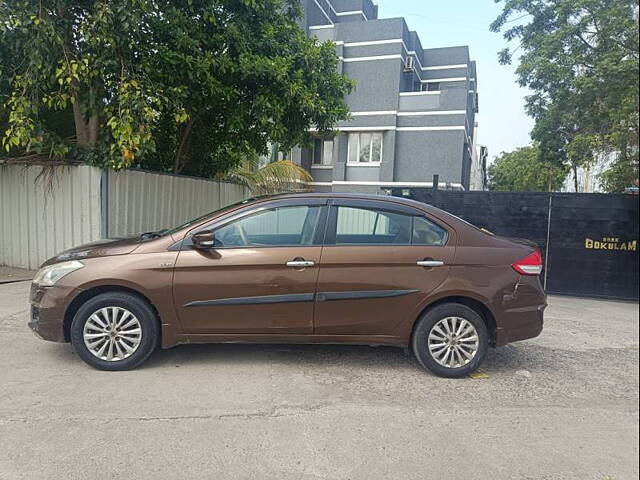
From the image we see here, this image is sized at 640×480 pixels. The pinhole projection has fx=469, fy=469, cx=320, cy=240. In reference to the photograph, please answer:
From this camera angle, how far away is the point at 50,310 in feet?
13.8

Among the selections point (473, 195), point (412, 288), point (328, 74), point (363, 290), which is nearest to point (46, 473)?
point (363, 290)

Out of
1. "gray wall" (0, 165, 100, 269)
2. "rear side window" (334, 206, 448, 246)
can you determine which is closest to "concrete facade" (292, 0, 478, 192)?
"gray wall" (0, 165, 100, 269)

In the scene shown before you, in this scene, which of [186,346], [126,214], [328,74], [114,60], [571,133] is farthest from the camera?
[571,133]

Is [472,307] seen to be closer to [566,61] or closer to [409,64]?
[566,61]

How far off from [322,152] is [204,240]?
66.7ft

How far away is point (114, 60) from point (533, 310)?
273 inches

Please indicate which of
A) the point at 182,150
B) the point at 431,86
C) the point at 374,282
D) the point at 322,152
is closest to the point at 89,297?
the point at 374,282

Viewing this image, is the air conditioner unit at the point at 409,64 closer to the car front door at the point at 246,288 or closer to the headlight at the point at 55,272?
the car front door at the point at 246,288

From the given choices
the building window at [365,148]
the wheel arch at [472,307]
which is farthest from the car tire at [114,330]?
the building window at [365,148]

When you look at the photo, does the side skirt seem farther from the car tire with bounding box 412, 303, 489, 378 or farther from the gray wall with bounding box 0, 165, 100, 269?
the gray wall with bounding box 0, 165, 100, 269

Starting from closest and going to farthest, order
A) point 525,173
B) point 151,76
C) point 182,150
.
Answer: point 151,76 → point 182,150 → point 525,173

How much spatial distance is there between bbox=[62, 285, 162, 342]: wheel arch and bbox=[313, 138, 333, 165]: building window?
1996 centimetres

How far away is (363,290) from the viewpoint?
429cm

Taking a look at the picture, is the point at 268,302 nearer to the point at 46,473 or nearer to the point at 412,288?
the point at 412,288
